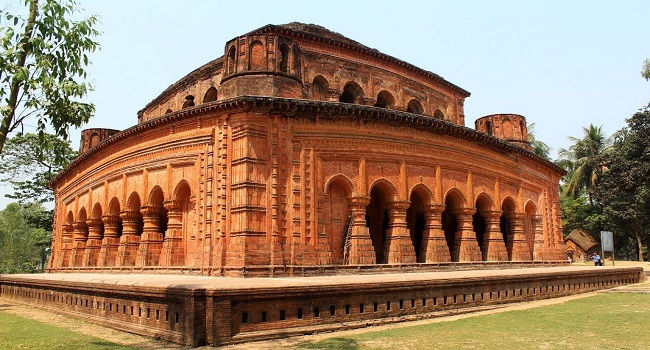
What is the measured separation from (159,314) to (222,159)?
6709 millimetres

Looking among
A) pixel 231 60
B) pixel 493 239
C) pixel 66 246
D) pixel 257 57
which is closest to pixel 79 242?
pixel 66 246

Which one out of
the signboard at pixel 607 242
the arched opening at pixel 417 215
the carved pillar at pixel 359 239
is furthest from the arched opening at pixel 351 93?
the signboard at pixel 607 242

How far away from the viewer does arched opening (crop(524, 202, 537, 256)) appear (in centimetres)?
2353

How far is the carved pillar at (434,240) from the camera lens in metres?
17.3

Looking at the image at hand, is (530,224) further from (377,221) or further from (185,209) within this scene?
(185,209)

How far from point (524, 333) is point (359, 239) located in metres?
7.42

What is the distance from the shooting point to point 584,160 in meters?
41.8

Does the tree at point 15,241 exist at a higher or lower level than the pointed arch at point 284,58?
lower

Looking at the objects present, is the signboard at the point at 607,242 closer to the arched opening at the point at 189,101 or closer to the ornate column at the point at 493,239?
the ornate column at the point at 493,239

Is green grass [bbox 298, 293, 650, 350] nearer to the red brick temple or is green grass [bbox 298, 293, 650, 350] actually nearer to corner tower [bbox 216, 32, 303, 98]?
the red brick temple

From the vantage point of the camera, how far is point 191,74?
22.0m

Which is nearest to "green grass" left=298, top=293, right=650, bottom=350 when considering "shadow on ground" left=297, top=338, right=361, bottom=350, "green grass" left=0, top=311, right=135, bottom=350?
"shadow on ground" left=297, top=338, right=361, bottom=350

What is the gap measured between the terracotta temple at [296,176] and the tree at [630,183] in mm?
10532

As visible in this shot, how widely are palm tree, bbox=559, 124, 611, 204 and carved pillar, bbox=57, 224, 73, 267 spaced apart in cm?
3444
